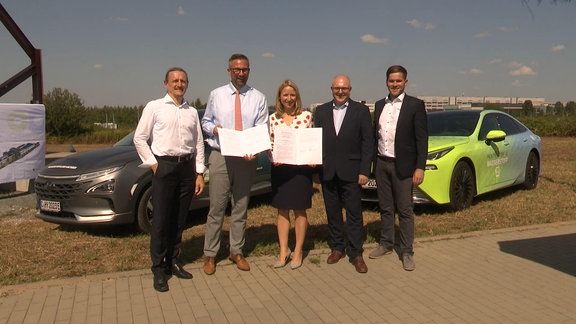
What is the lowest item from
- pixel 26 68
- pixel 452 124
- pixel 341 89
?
pixel 452 124

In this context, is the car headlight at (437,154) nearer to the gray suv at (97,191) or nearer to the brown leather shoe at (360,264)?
the brown leather shoe at (360,264)

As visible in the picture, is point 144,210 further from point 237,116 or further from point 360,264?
point 360,264

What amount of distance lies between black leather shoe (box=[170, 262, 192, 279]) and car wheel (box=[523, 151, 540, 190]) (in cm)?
698

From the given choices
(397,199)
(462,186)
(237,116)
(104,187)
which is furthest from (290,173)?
(462,186)

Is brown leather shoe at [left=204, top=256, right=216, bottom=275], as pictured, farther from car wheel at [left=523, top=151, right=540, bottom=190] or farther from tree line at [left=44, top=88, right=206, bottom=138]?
tree line at [left=44, top=88, right=206, bottom=138]

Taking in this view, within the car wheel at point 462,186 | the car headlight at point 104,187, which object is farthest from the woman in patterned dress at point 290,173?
the car wheel at point 462,186

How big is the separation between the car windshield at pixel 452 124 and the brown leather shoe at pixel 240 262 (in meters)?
4.44

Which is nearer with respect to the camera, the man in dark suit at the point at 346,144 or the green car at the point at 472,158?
the man in dark suit at the point at 346,144

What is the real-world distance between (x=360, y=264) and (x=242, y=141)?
1.68 m

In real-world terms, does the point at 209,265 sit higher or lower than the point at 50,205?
lower

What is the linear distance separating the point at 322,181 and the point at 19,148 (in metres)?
6.99

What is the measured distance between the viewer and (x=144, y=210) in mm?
6066

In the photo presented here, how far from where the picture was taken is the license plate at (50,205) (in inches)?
238

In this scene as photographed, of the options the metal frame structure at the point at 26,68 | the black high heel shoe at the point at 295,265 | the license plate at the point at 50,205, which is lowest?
the black high heel shoe at the point at 295,265
